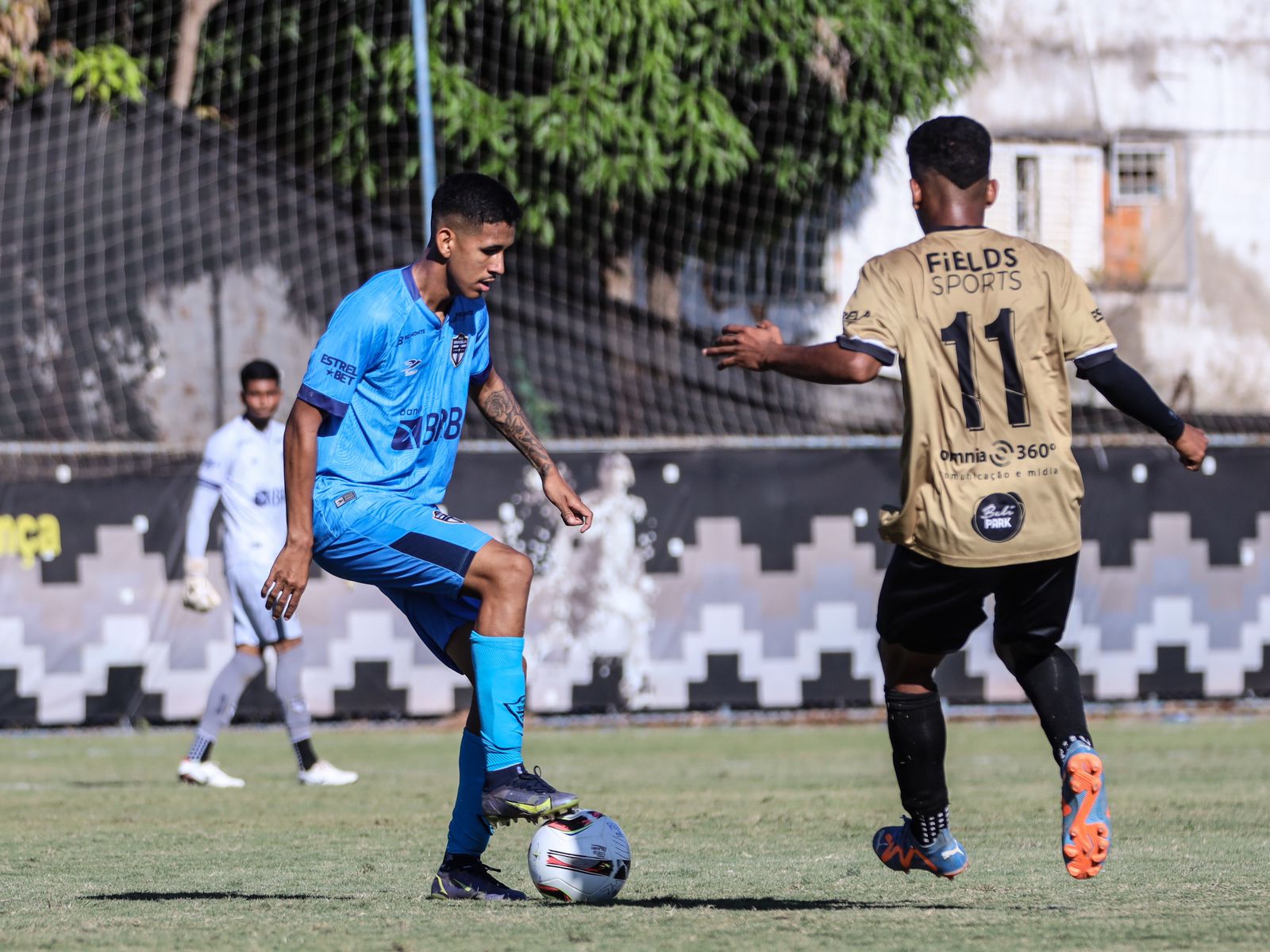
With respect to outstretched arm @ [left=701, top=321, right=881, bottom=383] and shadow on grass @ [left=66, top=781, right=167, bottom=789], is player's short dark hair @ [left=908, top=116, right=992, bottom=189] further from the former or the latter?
shadow on grass @ [left=66, top=781, right=167, bottom=789]

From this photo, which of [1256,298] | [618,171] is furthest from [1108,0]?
[618,171]

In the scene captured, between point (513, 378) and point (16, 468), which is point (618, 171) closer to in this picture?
point (513, 378)

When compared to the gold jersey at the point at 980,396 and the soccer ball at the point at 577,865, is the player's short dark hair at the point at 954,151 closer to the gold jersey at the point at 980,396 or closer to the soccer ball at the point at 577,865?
the gold jersey at the point at 980,396

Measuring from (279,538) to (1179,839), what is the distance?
525 centimetres

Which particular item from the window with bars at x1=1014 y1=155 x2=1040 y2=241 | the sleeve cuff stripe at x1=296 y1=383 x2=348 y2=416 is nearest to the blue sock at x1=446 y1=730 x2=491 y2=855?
the sleeve cuff stripe at x1=296 y1=383 x2=348 y2=416

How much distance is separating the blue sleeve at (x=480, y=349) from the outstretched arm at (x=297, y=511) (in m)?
0.59

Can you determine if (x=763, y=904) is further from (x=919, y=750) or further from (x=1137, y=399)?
(x=1137, y=399)

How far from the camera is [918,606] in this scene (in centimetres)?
484

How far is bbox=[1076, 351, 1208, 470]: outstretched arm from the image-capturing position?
4719 mm

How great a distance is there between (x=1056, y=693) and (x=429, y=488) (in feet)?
5.95

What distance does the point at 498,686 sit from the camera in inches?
199

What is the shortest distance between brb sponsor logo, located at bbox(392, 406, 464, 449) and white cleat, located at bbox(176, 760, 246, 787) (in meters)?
4.67

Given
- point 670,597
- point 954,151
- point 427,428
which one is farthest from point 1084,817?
point 670,597

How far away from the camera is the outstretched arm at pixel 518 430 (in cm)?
556
